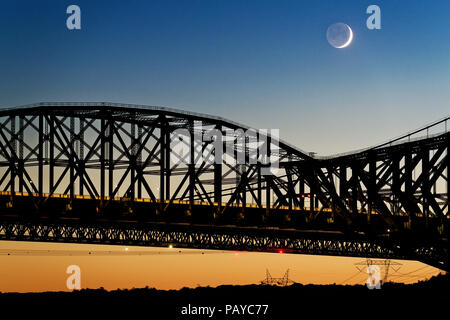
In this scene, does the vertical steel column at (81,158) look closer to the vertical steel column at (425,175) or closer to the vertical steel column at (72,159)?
the vertical steel column at (72,159)

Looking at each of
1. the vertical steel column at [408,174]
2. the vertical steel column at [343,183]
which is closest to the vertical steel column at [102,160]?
the vertical steel column at [343,183]

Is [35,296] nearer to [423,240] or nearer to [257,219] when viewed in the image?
[423,240]

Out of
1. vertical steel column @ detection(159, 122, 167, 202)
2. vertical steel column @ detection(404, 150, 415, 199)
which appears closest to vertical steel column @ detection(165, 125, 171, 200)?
vertical steel column @ detection(159, 122, 167, 202)

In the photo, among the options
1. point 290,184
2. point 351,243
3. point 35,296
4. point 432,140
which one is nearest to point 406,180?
point 432,140

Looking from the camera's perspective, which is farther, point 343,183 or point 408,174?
point 343,183

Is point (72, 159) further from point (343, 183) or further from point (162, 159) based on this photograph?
point (343, 183)

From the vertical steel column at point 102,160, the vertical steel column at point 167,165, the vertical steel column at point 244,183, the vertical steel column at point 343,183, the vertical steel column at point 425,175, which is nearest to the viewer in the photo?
the vertical steel column at point 425,175

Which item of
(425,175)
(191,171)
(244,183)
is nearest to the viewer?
(425,175)

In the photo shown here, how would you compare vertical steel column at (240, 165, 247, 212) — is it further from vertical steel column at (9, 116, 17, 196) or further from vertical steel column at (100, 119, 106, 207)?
vertical steel column at (9, 116, 17, 196)

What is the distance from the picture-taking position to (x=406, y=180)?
70.4m

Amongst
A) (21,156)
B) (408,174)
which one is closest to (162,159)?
(21,156)

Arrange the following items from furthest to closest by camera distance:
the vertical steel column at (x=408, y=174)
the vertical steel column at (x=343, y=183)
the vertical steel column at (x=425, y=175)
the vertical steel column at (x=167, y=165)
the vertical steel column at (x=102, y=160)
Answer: the vertical steel column at (x=167, y=165), the vertical steel column at (x=102, y=160), the vertical steel column at (x=343, y=183), the vertical steel column at (x=408, y=174), the vertical steel column at (x=425, y=175)
